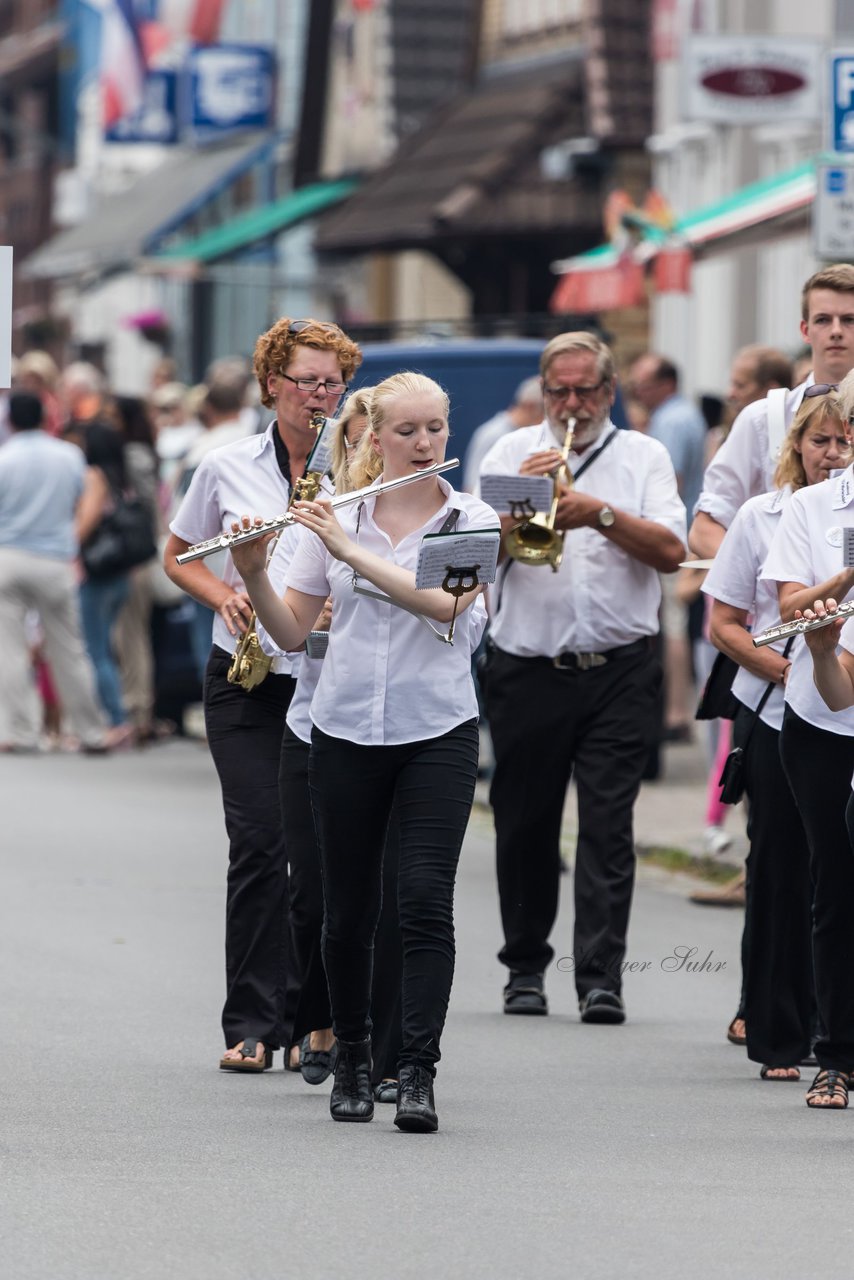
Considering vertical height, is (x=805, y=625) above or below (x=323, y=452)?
below

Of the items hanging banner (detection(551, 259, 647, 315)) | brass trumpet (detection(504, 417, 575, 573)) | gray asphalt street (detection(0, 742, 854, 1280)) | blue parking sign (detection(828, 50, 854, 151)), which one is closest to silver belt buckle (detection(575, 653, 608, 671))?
brass trumpet (detection(504, 417, 575, 573))

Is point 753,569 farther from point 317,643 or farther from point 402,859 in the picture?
point 402,859

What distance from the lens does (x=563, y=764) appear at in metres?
9.59

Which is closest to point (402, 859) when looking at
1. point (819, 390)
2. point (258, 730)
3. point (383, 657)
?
point (383, 657)

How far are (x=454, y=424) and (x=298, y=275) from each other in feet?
79.8

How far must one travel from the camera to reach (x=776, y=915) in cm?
818

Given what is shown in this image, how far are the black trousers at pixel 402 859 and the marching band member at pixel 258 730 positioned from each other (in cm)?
81

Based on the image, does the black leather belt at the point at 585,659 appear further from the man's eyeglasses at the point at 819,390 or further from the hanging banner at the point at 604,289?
the hanging banner at the point at 604,289

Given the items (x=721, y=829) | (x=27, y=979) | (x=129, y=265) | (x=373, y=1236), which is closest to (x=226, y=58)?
(x=129, y=265)

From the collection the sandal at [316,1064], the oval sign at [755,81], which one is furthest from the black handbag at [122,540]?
the sandal at [316,1064]

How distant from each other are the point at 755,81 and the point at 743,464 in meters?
9.20

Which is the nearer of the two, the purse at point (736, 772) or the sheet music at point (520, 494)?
the purse at point (736, 772)

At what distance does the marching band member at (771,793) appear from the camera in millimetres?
8086

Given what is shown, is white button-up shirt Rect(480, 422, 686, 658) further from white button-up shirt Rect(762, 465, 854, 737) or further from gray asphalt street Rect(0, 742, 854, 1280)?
white button-up shirt Rect(762, 465, 854, 737)
